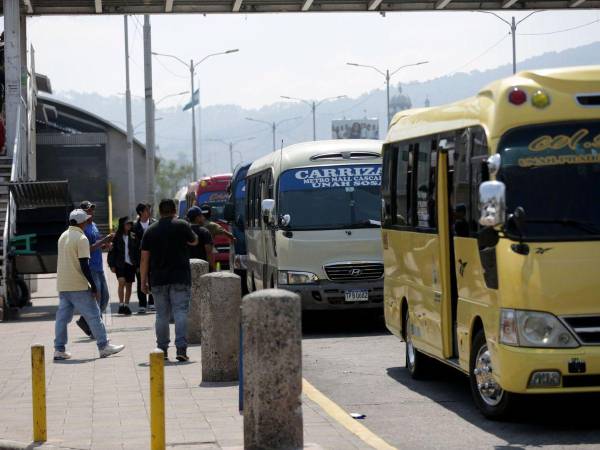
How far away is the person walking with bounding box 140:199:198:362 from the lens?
14156mm

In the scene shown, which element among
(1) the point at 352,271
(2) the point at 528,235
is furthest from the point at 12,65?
(2) the point at 528,235

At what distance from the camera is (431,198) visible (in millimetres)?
11844

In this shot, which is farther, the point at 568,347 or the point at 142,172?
the point at 142,172

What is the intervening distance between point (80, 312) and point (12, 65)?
15.0 meters

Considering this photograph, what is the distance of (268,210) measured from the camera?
61.2ft

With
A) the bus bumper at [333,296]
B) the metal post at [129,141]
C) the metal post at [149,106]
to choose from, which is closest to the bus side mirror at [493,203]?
the bus bumper at [333,296]

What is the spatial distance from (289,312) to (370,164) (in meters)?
10.7

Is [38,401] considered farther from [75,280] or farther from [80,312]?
[80,312]

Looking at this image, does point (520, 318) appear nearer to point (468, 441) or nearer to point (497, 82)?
point (468, 441)

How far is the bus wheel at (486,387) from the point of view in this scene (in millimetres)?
9883

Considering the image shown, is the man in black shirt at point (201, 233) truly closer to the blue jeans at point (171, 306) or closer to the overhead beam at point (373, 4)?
the blue jeans at point (171, 306)

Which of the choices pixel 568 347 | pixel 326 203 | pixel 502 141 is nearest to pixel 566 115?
pixel 502 141

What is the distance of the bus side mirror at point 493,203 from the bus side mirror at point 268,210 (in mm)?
9352

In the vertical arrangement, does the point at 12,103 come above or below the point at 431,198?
above
